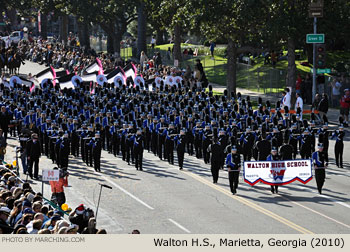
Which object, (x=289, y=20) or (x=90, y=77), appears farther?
(x=90, y=77)

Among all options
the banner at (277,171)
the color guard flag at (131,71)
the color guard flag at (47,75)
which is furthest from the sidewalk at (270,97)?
the banner at (277,171)

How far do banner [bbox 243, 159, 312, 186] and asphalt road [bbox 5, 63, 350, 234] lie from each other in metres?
0.42

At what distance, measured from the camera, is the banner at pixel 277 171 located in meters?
24.5

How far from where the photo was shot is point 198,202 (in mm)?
23281

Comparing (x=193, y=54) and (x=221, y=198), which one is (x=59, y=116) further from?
(x=193, y=54)

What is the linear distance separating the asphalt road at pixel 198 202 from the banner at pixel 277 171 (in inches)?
16.4

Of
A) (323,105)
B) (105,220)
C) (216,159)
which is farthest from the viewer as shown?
(323,105)

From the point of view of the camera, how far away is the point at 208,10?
39.9 meters

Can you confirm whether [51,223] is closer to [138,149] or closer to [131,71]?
[138,149]

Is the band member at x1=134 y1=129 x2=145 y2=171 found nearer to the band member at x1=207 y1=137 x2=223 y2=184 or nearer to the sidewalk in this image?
the band member at x1=207 y1=137 x2=223 y2=184

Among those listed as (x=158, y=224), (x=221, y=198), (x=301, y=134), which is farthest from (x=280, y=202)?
(x=301, y=134)

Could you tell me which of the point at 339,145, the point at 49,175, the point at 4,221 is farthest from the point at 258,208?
the point at 4,221

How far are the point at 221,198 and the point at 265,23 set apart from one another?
1766cm

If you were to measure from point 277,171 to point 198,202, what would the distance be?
2.78m
